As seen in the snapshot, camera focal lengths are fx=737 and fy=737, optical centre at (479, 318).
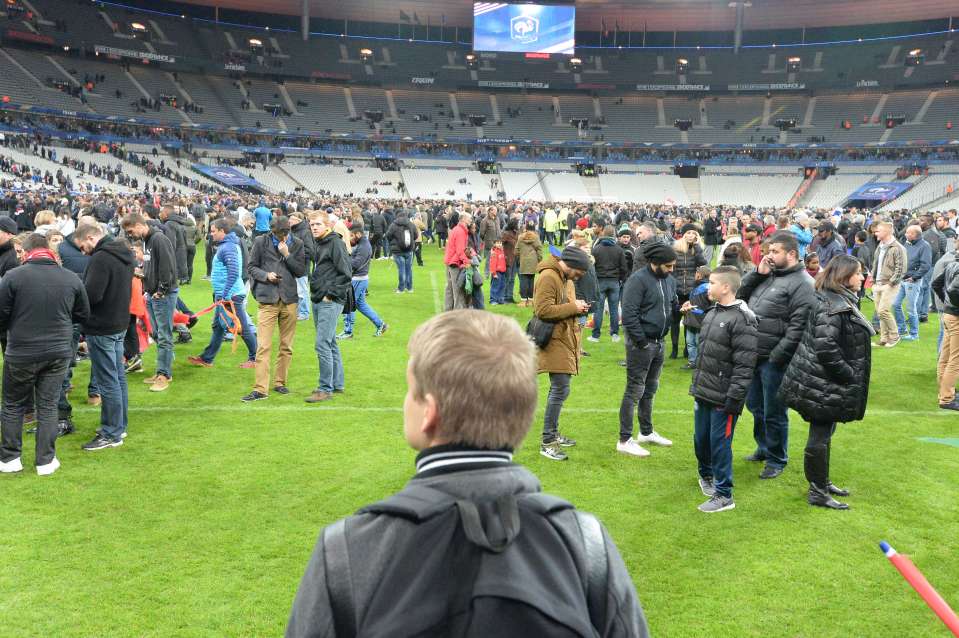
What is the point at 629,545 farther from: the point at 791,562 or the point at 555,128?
the point at 555,128

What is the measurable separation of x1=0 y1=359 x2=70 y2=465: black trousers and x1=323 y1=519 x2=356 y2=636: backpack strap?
537 centimetres

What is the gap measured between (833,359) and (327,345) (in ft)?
16.3

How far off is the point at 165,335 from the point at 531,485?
791cm

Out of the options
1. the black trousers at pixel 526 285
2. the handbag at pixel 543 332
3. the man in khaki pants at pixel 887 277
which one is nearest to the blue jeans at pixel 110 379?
the handbag at pixel 543 332

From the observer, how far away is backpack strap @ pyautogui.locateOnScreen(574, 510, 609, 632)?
52.1 inches

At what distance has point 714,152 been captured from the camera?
6097 cm

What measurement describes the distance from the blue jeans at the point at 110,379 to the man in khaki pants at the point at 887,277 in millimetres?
10059

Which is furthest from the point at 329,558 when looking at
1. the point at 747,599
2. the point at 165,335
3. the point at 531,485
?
A: the point at 165,335

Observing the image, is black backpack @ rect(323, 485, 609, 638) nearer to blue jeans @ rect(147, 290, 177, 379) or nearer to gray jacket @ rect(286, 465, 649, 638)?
gray jacket @ rect(286, 465, 649, 638)

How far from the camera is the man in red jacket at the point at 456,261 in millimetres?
10742

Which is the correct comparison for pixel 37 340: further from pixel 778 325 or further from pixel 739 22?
pixel 739 22

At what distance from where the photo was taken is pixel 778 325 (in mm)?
6145

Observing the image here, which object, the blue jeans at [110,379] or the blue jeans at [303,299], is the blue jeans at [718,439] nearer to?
the blue jeans at [110,379]

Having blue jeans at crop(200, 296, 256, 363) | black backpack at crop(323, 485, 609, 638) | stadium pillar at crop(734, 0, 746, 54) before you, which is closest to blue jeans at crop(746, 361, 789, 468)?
black backpack at crop(323, 485, 609, 638)
